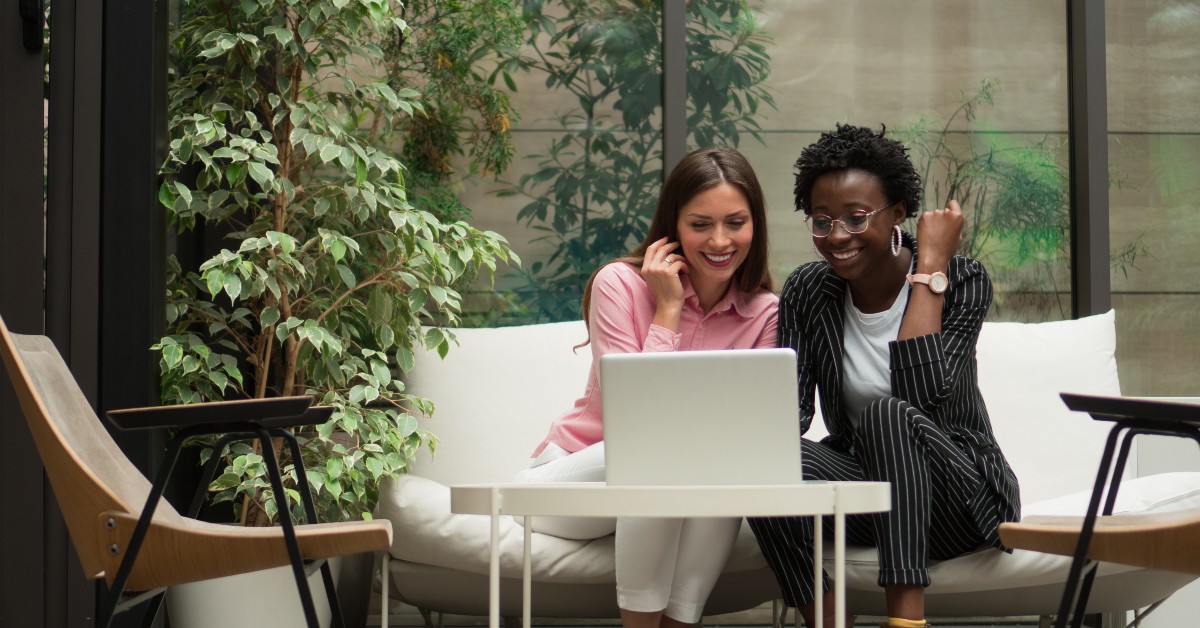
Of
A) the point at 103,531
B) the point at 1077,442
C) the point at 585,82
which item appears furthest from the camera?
the point at 585,82

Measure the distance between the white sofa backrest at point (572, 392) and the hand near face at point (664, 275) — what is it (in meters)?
0.53

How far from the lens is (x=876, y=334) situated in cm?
233

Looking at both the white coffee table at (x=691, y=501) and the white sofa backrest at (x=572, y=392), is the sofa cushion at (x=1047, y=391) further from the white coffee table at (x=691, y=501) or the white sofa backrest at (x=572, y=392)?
the white coffee table at (x=691, y=501)

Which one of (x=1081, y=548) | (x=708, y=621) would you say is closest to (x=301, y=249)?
(x=708, y=621)

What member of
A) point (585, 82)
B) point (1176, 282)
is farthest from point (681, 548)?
point (1176, 282)

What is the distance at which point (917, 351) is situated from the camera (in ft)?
7.09

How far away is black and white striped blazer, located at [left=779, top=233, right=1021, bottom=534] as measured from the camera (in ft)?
7.07

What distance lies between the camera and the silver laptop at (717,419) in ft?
5.17

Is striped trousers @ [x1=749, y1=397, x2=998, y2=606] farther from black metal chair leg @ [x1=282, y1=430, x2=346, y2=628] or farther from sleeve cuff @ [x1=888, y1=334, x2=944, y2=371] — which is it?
black metal chair leg @ [x1=282, y1=430, x2=346, y2=628]

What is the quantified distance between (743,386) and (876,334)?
843 mm

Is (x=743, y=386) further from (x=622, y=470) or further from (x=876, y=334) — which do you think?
(x=876, y=334)

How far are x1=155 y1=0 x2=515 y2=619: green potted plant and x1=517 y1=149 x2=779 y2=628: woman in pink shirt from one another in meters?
0.40

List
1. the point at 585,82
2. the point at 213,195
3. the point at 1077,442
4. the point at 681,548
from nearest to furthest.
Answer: the point at 681,548
the point at 213,195
the point at 1077,442
the point at 585,82

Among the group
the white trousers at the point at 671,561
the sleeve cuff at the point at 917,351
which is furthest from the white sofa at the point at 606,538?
the sleeve cuff at the point at 917,351
